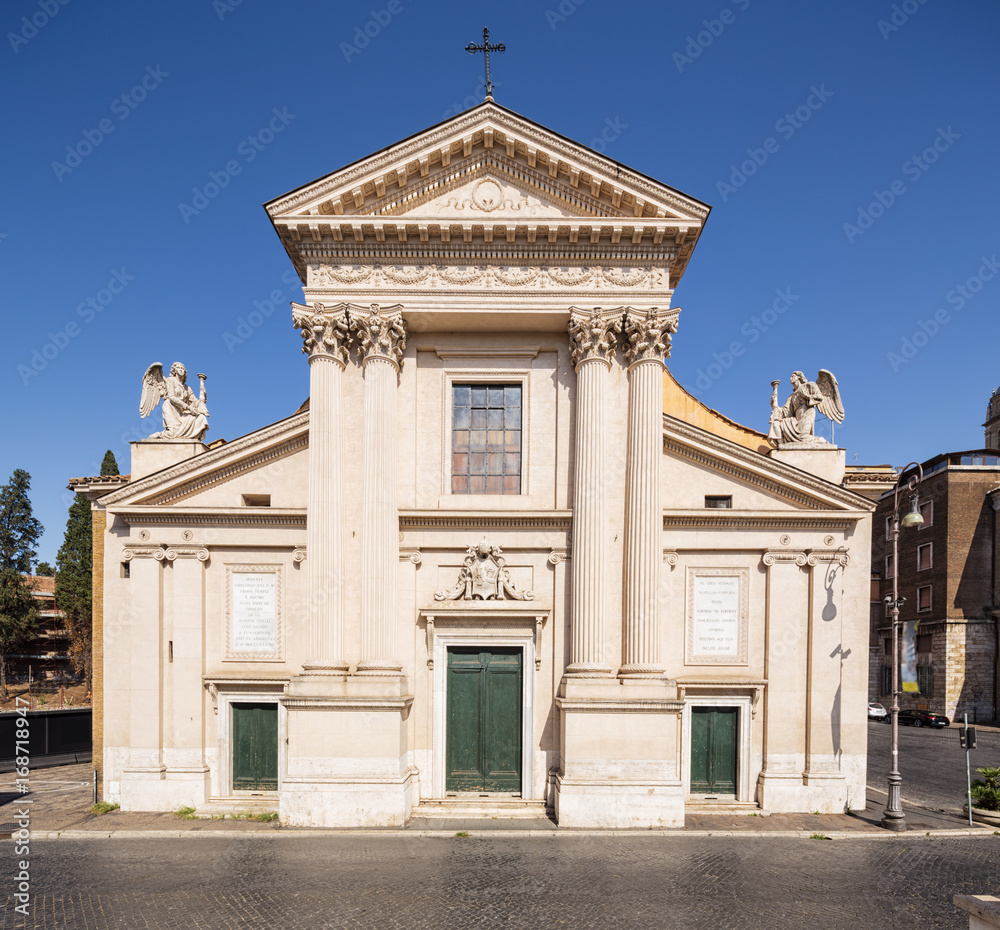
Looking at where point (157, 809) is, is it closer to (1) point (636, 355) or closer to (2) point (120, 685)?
(2) point (120, 685)

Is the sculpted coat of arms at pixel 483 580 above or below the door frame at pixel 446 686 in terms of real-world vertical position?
above

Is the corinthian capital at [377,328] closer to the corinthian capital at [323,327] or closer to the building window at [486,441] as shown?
the corinthian capital at [323,327]

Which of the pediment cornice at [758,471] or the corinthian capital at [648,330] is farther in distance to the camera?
the pediment cornice at [758,471]

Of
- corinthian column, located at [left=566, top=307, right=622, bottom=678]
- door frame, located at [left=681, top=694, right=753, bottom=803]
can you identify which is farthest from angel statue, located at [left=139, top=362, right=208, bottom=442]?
door frame, located at [left=681, top=694, right=753, bottom=803]

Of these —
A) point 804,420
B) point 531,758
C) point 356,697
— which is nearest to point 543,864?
point 531,758

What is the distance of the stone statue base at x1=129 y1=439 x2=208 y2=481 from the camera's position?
17297 mm

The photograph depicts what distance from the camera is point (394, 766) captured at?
47.6 feet

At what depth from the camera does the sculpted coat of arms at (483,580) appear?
15961 mm

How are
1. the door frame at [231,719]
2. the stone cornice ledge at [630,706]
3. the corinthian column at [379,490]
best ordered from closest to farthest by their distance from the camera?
the stone cornice ledge at [630,706] → the corinthian column at [379,490] → the door frame at [231,719]

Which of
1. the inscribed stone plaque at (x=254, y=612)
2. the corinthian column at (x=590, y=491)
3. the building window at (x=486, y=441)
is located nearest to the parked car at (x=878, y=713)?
the corinthian column at (x=590, y=491)

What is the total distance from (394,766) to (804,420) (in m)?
13.0

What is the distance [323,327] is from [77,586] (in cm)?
4220

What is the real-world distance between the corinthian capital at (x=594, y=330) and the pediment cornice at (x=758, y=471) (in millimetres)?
2443

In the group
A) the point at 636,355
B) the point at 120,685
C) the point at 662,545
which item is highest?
the point at 636,355
